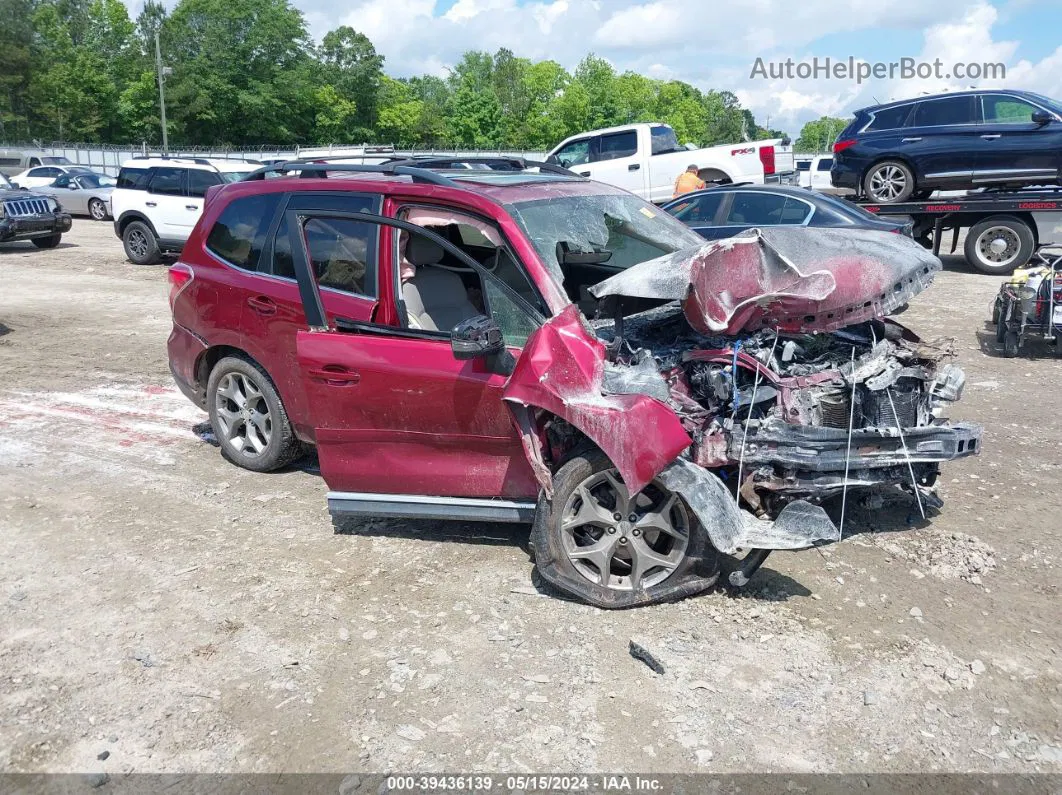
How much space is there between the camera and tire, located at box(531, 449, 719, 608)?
12.9ft

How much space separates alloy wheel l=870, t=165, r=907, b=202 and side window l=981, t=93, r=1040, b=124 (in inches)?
53.6

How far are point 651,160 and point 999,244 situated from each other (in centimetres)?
625

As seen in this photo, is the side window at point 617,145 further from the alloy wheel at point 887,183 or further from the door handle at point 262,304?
the door handle at point 262,304

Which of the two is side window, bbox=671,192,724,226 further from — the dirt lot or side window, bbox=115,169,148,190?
side window, bbox=115,169,148,190

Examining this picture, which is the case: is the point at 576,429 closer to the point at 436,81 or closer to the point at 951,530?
the point at 951,530

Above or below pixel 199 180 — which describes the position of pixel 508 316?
below

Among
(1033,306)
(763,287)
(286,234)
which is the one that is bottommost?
(1033,306)

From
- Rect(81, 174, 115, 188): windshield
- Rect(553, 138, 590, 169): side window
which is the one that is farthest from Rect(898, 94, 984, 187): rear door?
Rect(81, 174, 115, 188): windshield

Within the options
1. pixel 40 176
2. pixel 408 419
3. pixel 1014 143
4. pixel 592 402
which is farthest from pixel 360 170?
pixel 40 176

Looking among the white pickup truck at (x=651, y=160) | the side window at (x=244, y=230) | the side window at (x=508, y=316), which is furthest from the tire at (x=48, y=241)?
the side window at (x=508, y=316)

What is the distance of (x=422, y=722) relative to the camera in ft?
10.9

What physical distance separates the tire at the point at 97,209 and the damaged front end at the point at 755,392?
25584 mm

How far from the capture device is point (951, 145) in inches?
512

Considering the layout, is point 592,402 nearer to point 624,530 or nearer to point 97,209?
point 624,530
